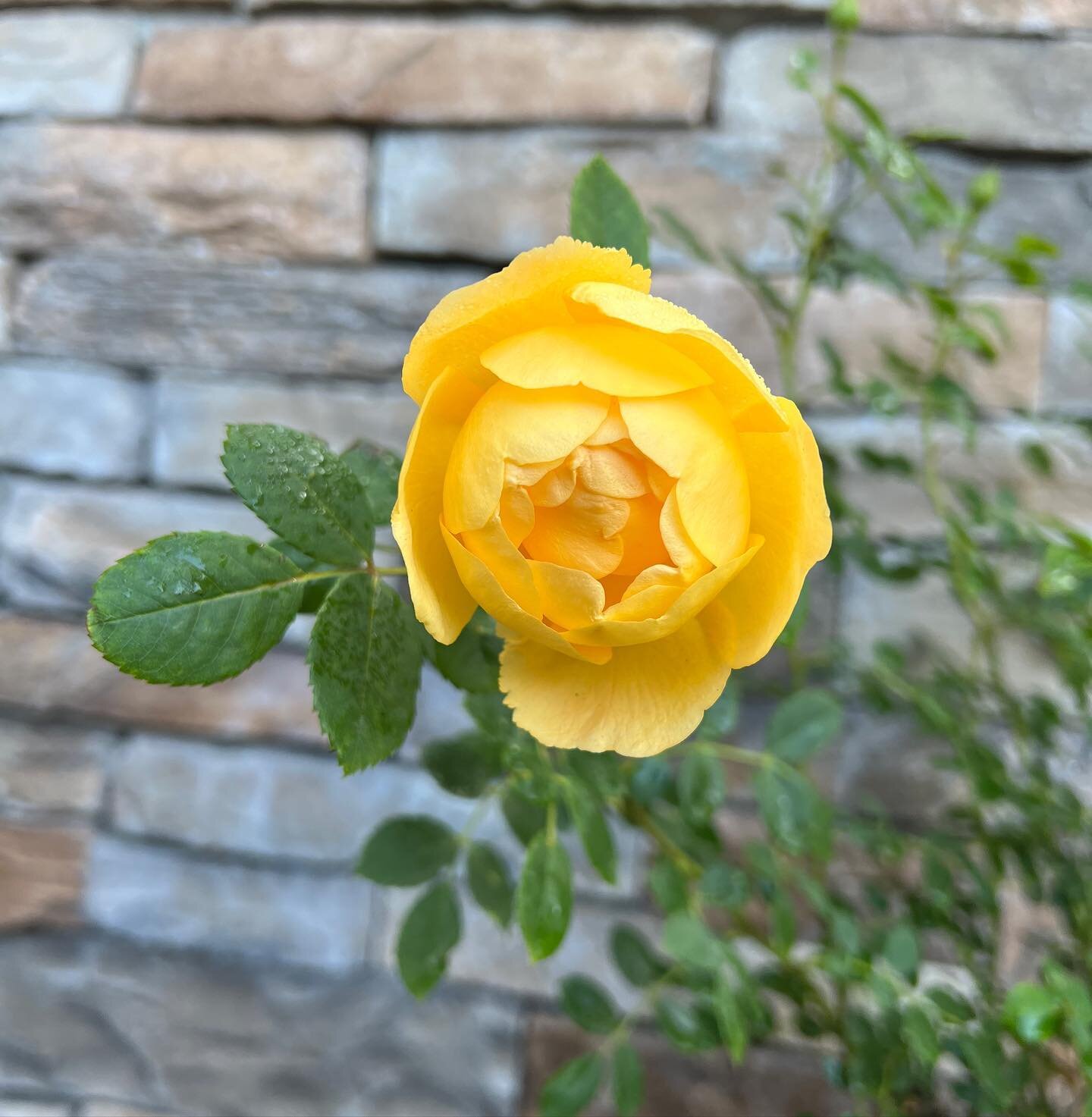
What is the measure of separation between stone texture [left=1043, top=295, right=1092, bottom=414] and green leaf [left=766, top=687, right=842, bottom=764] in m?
0.33

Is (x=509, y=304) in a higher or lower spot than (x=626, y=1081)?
higher

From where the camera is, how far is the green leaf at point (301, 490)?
0.25 metres

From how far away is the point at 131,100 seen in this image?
0.68 metres

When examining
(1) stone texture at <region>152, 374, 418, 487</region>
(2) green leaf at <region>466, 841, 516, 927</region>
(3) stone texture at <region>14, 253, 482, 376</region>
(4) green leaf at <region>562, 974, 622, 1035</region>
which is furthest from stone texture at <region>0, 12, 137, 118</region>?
(4) green leaf at <region>562, 974, 622, 1035</region>

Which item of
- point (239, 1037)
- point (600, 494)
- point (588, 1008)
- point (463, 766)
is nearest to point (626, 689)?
point (600, 494)

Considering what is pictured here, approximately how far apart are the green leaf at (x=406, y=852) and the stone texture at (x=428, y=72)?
0.52 meters

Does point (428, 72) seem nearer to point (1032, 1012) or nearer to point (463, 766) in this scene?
point (463, 766)

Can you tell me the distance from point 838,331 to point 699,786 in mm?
389

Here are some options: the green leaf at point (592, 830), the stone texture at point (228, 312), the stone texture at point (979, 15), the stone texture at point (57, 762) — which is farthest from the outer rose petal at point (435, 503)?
the stone texture at point (57, 762)

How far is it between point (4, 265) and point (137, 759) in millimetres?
447

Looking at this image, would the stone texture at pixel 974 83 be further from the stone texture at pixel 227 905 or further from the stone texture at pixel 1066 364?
the stone texture at pixel 227 905

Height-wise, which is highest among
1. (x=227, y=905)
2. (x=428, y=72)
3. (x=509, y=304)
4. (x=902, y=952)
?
(x=428, y=72)

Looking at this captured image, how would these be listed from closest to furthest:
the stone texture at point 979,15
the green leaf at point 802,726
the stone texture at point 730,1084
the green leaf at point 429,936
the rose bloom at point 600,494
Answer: the rose bloom at point 600,494, the green leaf at point 429,936, the green leaf at point 802,726, the stone texture at point 979,15, the stone texture at point 730,1084

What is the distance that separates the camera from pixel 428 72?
635mm
